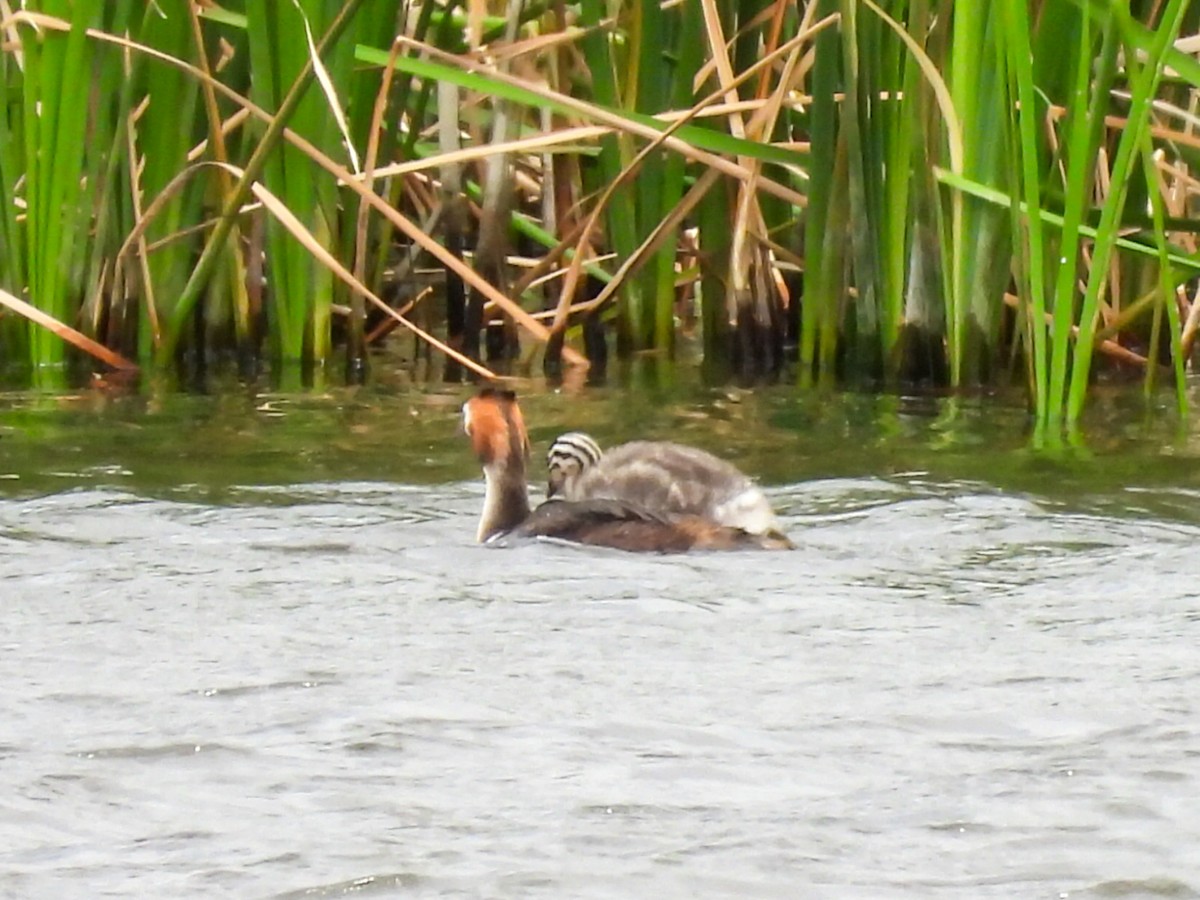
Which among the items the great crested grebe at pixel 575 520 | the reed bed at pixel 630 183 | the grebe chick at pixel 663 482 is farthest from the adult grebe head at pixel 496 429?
the reed bed at pixel 630 183

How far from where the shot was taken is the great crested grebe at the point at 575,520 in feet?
17.7

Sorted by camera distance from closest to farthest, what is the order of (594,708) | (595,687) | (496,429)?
1. (594,708)
2. (595,687)
3. (496,429)

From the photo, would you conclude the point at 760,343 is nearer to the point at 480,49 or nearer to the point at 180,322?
the point at 480,49

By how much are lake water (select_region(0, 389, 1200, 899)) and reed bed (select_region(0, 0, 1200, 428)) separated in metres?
0.88

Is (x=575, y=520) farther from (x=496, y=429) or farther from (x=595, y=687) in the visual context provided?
(x=595, y=687)

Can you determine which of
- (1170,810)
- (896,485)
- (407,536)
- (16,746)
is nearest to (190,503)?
(407,536)

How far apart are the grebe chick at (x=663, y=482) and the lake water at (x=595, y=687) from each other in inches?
6.9

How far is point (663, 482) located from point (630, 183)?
269 centimetres

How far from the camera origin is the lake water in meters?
3.27

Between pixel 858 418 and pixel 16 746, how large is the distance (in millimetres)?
3874

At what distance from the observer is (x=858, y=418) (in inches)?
285

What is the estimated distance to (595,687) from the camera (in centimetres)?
414

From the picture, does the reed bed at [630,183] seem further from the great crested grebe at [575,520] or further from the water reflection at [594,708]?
the water reflection at [594,708]

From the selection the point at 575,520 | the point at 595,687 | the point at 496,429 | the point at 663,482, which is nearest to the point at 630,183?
the point at 496,429
